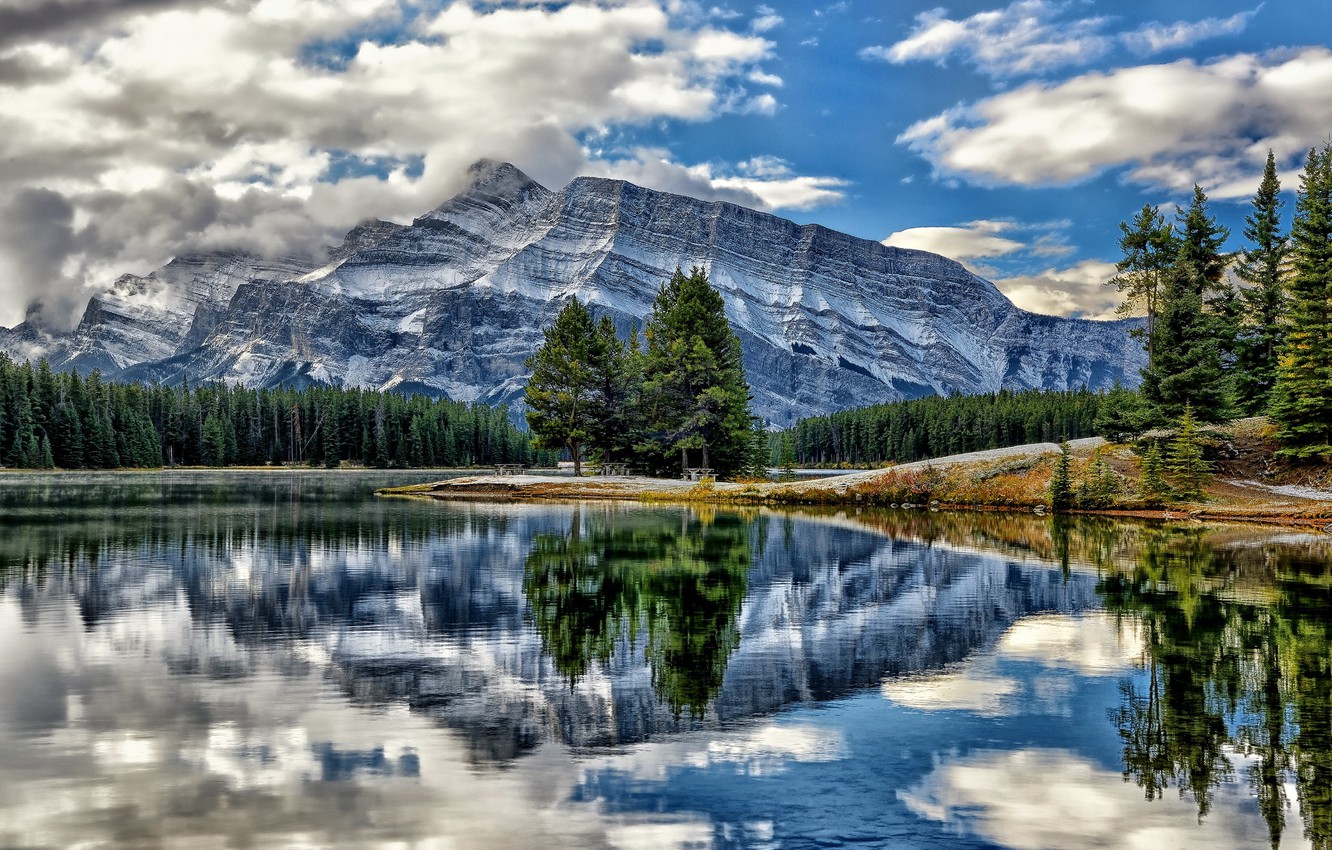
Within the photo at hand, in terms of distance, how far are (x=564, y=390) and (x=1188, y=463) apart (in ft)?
156

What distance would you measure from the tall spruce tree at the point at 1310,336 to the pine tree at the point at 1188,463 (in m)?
5.01

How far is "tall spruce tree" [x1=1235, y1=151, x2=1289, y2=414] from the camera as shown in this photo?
59.3m

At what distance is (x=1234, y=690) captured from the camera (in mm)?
13828

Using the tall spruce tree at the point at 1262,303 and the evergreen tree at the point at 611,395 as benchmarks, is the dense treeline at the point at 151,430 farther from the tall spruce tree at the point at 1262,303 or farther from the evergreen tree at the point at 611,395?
the tall spruce tree at the point at 1262,303

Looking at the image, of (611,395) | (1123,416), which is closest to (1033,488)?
(1123,416)

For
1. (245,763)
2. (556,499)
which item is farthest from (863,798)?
(556,499)

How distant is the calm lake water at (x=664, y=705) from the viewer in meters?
9.13

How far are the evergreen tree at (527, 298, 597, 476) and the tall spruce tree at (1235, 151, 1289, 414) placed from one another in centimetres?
4747

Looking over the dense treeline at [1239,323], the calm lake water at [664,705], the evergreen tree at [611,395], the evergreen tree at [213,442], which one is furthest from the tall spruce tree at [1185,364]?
the evergreen tree at [213,442]

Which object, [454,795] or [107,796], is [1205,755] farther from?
[107,796]

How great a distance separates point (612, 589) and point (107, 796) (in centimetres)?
1460

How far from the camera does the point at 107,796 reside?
954cm

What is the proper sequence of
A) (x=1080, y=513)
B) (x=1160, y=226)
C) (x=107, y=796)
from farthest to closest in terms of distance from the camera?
(x=1160, y=226), (x=1080, y=513), (x=107, y=796)

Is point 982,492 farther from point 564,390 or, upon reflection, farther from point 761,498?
point 564,390
